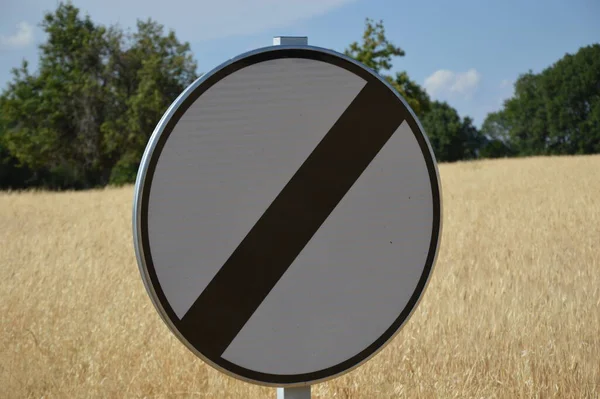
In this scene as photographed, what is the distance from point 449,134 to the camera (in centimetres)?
8369

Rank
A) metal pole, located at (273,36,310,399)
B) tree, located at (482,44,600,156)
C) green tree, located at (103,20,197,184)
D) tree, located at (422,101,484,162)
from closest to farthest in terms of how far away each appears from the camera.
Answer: metal pole, located at (273,36,310,399) → green tree, located at (103,20,197,184) → tree, located at (482,44,600,156) → tree, located at (422,101,484,162)

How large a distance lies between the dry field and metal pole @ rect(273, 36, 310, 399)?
128cm

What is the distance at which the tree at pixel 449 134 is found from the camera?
8350 cm

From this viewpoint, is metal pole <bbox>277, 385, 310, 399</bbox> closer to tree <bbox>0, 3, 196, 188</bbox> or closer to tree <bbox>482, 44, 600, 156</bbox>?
tree <bbox>0, 3, 196, 188</bbox>

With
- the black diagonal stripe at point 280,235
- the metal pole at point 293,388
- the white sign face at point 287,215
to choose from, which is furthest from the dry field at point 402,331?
the black diagonal stripe at point 280,235

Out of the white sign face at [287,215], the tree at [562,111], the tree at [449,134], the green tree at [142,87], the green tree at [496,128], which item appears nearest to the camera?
the white sign face at [287,215]

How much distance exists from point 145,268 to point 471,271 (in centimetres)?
501

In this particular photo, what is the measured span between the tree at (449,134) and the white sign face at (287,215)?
8139 cm

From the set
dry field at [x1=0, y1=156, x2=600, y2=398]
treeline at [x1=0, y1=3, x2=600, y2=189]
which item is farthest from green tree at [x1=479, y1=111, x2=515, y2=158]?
dry field at [x1=0, y1=156, x2=600, y2=398]

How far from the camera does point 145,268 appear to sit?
2033mm

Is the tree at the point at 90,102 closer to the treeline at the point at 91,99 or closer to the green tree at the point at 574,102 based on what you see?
the treeline at the point at 91,99

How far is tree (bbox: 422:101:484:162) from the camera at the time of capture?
8350 centimetres

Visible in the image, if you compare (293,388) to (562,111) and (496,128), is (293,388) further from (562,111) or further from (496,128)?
(496,128)

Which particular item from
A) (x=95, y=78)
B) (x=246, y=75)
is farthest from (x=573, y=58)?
(x=246, y=75)
